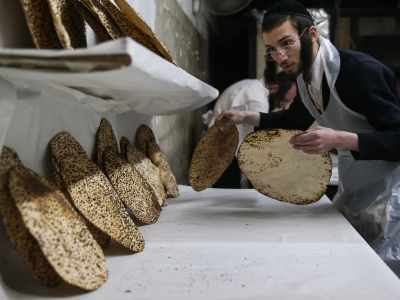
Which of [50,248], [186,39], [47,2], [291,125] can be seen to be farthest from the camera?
[186,39]

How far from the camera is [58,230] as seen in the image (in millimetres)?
889

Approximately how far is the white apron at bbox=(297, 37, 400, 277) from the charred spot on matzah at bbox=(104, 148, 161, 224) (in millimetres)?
824

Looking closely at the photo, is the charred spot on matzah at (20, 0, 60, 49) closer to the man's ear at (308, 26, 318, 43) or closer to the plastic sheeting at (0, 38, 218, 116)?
the plastic sheeting at (0, 38, 218, 116)

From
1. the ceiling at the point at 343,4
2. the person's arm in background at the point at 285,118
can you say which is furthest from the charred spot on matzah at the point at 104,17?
the ceiling at the point at 343,4

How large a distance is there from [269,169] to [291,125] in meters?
0.56

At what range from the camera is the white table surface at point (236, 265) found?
34.9 inches

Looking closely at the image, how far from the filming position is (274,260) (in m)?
1.08

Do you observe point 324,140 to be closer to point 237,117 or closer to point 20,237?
point 237,117

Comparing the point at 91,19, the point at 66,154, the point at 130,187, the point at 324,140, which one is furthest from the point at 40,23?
the point at 324,140

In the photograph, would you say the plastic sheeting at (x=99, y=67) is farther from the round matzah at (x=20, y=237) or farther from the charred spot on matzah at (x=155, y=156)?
the charred spot on matzah at (x=155, y=156)

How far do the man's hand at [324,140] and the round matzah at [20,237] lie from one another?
0.91m

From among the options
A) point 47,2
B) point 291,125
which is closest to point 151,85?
point 47,2

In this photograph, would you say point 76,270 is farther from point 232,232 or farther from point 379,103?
point 379,103

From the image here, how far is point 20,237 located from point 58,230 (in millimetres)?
79
